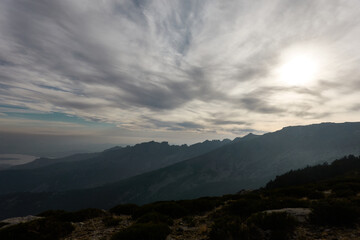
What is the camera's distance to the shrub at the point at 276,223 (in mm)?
8062

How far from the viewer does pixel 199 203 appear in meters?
16.2

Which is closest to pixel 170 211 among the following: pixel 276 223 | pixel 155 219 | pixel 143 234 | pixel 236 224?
pixel 155 219

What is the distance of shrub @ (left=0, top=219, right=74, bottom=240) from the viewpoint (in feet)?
32.8

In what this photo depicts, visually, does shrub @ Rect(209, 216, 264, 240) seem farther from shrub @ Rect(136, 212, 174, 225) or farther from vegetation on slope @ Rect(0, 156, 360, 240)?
shrub @ Rect(136, 212, 174, 225)

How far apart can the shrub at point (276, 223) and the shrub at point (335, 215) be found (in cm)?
125

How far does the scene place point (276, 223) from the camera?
8.60 metres

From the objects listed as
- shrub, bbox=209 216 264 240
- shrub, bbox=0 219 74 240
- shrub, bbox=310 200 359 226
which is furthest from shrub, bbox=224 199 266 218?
shrub, bbox=0 219 74 240

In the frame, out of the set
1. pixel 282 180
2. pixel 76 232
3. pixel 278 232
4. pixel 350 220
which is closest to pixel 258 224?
pixel 278 232

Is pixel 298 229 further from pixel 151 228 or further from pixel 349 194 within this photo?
pixel 349 194

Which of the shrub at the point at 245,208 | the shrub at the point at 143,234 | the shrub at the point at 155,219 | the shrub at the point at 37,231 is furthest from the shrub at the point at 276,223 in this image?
the shrub at the point at 37,231

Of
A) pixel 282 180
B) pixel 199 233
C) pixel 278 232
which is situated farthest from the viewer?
pixel 282 180

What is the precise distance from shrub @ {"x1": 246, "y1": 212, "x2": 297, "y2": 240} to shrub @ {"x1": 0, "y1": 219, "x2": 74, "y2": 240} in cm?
1192

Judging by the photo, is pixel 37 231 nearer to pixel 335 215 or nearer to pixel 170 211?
Result: pixel 170 211

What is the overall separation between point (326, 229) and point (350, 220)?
1349 mm
